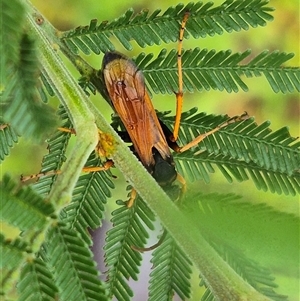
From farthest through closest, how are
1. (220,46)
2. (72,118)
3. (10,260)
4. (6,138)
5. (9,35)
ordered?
(220,46) → (6,138) → (72,118) → (10,260) → (9,35)

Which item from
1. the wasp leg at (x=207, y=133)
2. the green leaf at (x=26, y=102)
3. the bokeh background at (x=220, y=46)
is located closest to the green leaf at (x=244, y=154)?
the wasp leg at (x=207, y=133)

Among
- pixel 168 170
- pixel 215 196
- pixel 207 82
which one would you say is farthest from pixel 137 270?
pixel 215 196

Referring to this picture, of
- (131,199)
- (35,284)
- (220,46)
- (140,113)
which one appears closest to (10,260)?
(35,284)

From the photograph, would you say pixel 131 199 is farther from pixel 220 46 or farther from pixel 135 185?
pixel 220 46

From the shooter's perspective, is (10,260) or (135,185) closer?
(10,260)

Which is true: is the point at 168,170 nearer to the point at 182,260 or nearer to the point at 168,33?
the point at 182,260

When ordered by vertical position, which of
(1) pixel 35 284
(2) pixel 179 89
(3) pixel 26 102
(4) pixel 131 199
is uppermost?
(2) pixel 179 89

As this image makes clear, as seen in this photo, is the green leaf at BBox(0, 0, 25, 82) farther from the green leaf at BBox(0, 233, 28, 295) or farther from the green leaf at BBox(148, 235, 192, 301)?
the green leaf at BBox(148, 235, 192, 301)

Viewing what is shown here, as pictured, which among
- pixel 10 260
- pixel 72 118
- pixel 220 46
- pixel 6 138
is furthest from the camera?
pixel 220 46

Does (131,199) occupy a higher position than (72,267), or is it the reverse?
(131,199)

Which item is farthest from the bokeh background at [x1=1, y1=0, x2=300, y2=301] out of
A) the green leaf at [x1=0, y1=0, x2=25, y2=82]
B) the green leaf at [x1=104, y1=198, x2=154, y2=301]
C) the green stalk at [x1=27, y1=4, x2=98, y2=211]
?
the green leaf at [x1=0, y1=0, x2=25, y2=82]
